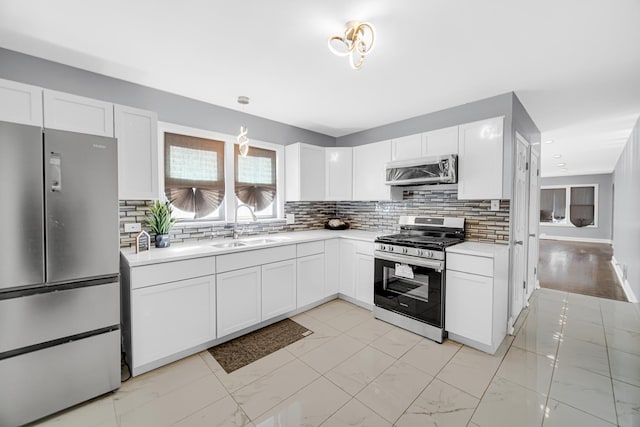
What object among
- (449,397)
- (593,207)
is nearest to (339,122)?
(449,397)

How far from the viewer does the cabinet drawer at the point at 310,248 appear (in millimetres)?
3194

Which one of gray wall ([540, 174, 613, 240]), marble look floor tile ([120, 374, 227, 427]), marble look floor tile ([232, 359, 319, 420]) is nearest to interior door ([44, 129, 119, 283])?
marble look floor tile ([120, 374, 227, 427])

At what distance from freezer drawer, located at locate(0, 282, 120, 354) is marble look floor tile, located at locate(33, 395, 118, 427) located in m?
0.52

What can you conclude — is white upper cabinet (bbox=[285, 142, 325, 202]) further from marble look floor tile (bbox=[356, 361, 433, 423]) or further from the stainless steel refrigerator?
marble look floor tile (bbox=[356, 361, 433, 423])

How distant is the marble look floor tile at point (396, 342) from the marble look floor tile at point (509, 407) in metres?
0.71

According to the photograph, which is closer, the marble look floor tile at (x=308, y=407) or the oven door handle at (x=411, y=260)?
the marble look floor tile at (x=308, y=407)

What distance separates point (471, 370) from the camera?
2182 millimetres

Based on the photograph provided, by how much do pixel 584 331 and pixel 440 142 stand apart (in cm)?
255

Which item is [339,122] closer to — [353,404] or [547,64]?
[547,64]

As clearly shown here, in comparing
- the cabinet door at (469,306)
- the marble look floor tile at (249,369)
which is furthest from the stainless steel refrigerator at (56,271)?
the cabinet door at (469,306)

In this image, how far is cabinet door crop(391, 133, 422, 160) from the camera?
3221mm

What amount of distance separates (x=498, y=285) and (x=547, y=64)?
→ 1947mm

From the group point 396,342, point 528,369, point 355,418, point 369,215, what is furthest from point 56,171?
point 528,369

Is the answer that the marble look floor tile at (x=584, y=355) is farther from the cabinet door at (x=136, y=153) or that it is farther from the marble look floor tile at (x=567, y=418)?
the cabinet door at (x=136, y=153)
